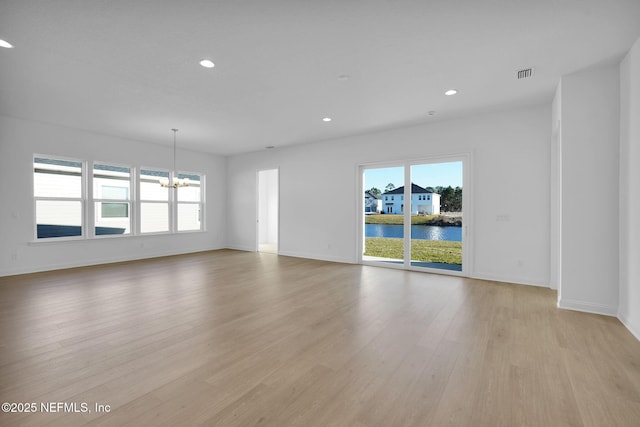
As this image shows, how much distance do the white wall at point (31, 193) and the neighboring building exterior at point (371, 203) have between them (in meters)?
5.14

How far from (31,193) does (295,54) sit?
5961 millimetres

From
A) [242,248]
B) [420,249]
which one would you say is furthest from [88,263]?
[420,249]

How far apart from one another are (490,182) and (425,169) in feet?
3.82

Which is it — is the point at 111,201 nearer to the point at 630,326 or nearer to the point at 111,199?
the point at 111,199

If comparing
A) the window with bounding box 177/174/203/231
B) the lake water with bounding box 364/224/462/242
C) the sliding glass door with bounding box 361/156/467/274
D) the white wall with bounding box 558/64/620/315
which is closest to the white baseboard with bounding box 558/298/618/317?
the white wall with bounding box 558/64/620/315

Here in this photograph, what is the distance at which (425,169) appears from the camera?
18.7 ft

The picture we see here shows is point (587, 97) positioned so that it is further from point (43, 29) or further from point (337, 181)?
point (43, 29)

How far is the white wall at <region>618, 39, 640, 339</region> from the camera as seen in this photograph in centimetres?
283

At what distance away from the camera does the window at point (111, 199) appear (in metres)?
6.47

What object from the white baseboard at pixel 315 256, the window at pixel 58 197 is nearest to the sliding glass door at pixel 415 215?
the white baseboard at pixel 315 256

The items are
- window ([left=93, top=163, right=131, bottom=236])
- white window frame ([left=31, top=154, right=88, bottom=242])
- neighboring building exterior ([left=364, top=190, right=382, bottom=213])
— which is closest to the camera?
white window frame ([left=31, top=154, right=88, bottom=242])

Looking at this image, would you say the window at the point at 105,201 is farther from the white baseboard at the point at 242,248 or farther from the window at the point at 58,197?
the white baseboard at the point at 242,248

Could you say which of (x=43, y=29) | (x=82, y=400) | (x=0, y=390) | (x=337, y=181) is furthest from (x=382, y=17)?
(x=337, y=181)

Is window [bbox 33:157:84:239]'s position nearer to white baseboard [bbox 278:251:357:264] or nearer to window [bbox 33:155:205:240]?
window [bbox 33:155:205:240]
